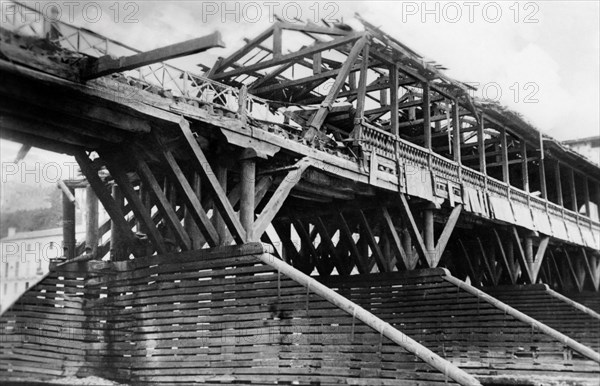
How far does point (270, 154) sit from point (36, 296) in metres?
4.48

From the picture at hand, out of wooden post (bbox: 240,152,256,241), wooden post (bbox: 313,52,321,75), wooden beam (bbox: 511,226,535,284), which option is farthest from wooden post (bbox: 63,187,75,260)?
wooden beam (bbox: 511,226,535,284)

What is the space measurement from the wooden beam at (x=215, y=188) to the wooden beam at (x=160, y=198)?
29.9 inches

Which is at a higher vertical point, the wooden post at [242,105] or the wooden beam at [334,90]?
the wooden beam at [334,90]

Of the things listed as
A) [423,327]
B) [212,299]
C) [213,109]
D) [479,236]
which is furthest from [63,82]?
[479,236]

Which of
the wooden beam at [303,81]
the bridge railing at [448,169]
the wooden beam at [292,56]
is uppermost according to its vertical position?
the wooden beam at [292,56]

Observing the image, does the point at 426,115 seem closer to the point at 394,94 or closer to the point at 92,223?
the point at 394,94

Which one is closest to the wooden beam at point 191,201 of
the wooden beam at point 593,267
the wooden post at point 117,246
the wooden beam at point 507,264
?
the wooden post at point 117,246

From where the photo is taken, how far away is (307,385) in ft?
31.2

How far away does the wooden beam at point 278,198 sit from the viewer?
1114cm

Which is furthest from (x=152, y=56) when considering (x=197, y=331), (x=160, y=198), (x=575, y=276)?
(x=575, y=276)

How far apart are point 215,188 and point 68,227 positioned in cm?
502

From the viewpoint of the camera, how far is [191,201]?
10.4m

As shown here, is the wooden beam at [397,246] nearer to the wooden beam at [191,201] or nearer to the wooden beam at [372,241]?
the wooden beam at [372,241]

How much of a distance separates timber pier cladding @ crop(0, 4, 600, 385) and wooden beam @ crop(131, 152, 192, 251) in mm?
30
